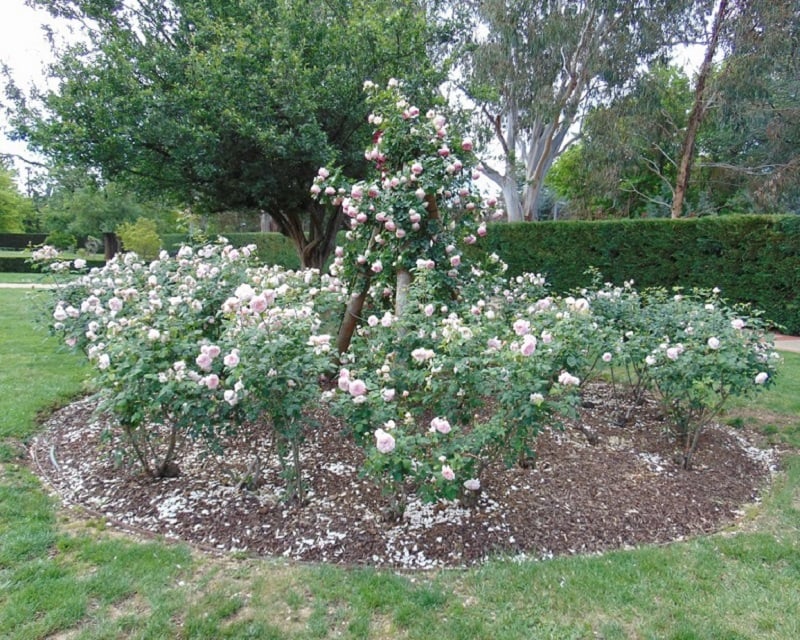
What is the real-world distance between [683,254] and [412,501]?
8.26 m

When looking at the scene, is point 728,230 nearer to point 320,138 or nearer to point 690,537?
point 320,138

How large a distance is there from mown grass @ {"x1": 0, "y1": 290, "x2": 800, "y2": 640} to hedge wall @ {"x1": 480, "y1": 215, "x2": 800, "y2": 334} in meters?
5.64

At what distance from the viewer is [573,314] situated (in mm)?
2834

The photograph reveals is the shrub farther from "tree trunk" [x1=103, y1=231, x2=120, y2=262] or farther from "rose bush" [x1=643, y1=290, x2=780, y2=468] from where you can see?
"rose bush" [x1=643, y1=290, x2=780, y2=468]

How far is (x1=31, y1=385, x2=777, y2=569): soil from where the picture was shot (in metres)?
2.14

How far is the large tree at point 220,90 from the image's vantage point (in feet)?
19.5

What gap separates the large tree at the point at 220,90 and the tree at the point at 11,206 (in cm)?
2456

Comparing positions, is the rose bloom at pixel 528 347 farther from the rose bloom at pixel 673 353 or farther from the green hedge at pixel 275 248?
the green hedge at pixel 275 248

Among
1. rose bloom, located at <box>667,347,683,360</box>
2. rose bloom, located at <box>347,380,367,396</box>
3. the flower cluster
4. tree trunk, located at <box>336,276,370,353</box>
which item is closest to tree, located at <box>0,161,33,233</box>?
tree trunk, located at <box>336,276,370,353</box>

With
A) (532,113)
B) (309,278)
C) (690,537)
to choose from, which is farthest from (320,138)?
(532,113)

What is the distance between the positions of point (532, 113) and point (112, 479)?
42.3 feet

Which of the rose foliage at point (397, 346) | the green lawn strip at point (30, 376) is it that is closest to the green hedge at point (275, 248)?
the green lawn strip at point (30, 376)

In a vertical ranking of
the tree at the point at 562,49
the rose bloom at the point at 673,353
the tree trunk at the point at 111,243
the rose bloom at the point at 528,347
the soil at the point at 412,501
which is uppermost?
the tree at the point at 562,49

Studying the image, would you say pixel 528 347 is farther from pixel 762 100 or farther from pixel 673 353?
pixel 762 100
